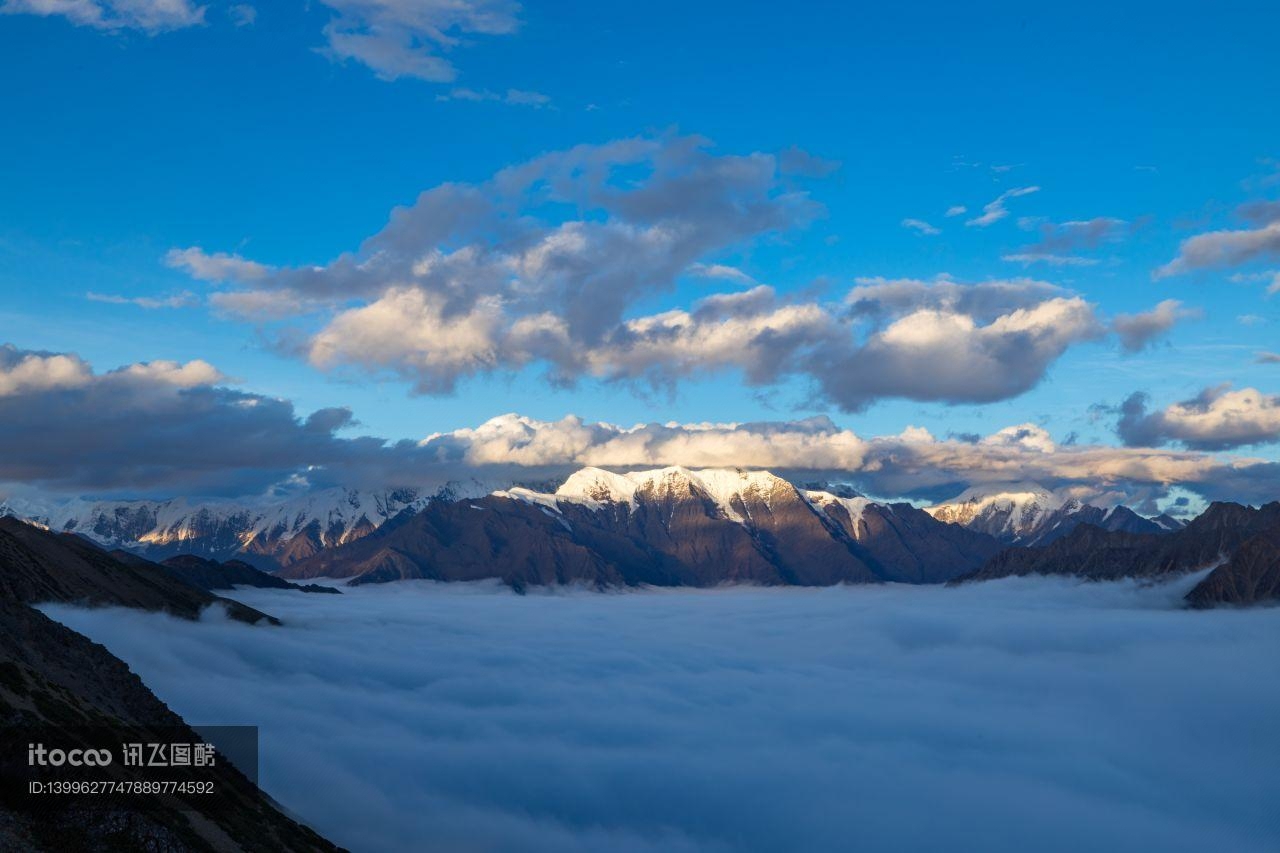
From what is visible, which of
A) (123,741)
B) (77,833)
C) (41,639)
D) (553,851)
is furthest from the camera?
(553,851)

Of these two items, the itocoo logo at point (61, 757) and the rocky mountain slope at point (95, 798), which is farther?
the itocoo logo at point (61, 757)

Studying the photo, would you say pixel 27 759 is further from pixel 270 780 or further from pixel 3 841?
pixel 270 780

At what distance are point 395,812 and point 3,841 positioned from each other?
141 meters

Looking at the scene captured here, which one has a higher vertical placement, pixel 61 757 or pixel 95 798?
pixel 61 757

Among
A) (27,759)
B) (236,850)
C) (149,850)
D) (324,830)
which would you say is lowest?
(324,830)

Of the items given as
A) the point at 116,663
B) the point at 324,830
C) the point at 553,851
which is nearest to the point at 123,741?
the point at 116,663

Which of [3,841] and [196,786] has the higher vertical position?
[3,841]

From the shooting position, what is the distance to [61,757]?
76.6m

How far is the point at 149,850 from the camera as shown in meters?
72.1

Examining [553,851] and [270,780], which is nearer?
[270,780]

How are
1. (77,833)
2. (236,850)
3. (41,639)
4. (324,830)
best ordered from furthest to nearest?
1. (324,830)
2. (41,639)
3. (236,850)
4. (77,833)

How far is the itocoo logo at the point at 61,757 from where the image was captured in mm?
73875

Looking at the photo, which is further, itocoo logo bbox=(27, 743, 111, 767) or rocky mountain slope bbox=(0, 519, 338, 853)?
itocoo logo bbox=(27, 743, 111, 767)

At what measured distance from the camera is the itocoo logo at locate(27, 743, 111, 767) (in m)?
73.9
